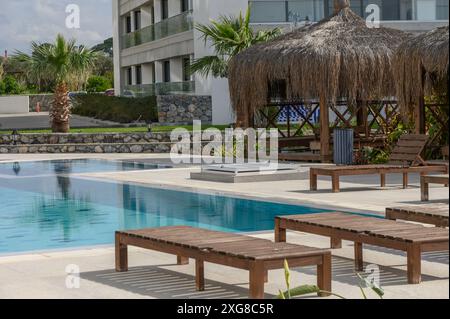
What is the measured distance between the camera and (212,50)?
35.3 meters

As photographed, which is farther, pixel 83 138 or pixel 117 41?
pixel 117 41

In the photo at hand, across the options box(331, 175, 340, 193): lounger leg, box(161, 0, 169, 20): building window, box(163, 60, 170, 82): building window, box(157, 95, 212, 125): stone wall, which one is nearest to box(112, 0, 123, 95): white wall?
box(163, 60, 170, 82): building window

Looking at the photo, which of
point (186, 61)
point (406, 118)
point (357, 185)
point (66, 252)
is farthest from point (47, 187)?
point (186, 61)

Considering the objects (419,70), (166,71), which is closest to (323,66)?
(419,70)

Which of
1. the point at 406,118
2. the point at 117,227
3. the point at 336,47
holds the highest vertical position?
the point at 336,47

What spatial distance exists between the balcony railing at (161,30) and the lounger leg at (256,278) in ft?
99.9

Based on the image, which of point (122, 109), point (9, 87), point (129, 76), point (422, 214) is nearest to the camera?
point (422, 214)

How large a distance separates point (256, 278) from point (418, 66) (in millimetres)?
11855

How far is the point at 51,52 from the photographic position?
105ft

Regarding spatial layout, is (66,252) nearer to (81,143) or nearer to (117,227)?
(117,227)

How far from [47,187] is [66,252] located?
8.94m

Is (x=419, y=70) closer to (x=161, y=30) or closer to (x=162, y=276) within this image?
(x=162, y=276)

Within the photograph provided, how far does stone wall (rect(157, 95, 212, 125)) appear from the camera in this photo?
36656mm

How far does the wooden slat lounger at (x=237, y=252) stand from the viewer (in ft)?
21.1
